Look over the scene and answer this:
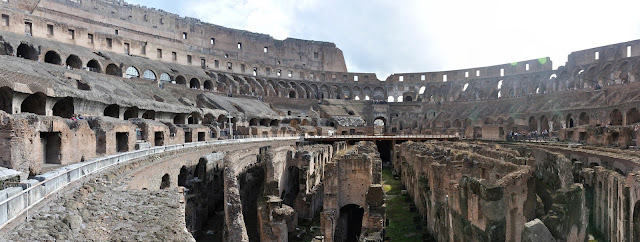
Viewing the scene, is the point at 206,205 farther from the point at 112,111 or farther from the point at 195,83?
the point at 195,83

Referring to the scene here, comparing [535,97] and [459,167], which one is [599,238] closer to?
[459,167]

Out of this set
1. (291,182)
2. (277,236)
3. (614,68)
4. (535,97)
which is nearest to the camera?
(277,236)

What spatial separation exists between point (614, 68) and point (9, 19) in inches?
2573

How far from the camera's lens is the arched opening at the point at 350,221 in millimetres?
12836

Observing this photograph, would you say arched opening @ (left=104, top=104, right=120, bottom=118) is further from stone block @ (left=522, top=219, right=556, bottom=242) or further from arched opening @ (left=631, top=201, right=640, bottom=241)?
arched opening @ (left=631, top=201, right=640, bottom=241)

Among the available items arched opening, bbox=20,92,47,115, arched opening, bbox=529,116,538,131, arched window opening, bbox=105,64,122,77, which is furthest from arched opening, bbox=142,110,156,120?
arched opening, bbox=529,116,538,131

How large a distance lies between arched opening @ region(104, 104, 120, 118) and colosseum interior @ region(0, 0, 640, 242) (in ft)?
0.36

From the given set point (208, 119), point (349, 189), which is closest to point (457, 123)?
point (208, 119)

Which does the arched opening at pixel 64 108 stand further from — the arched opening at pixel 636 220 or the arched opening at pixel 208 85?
the arched opening at pixel 208 85

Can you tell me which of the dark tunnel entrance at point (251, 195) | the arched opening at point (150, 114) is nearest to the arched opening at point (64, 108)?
the arched opening at point (150, 114)

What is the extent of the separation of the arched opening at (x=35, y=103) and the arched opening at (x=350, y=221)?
1795cm

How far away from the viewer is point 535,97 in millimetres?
45562

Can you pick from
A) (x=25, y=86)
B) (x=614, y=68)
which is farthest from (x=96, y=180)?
(x=614, y=68)

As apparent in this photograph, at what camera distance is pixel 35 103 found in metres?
19.8
